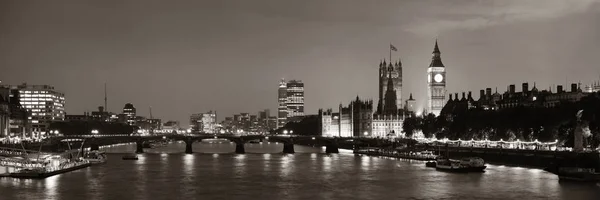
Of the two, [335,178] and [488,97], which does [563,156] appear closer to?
[335,178]

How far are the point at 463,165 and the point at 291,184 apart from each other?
931 inches

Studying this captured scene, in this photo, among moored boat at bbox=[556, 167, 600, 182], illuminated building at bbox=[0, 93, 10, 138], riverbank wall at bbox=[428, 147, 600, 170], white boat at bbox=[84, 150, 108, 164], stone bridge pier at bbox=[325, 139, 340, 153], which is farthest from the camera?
illuminated building at bbox=[0, 93, 10, 138]

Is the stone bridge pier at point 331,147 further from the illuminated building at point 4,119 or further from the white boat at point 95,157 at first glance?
A: the illuminated building at point 4,119

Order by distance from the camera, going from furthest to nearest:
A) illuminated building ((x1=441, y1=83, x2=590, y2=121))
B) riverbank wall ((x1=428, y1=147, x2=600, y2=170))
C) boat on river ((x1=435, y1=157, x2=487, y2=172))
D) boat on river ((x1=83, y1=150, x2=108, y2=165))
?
illuminated building ((x1=441, y1=83, x2=590, y2=121)) → boat on river ((x1=83, y1=150, x2=108, y2=165)) → boat on river ((x1=435, y1=157, x2=487, y2=172)) → riverbank wall ((x1=428, y1=147, x2=600, y2=170))

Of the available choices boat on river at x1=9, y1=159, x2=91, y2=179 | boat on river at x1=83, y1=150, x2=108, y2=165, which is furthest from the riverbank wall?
boat on river at x1=9, y1=159, x2=91, y2=179

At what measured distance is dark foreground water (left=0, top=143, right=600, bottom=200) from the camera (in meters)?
65.8

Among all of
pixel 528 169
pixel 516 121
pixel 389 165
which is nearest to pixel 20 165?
pixel 389 165

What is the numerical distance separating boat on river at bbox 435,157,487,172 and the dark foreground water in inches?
53.4

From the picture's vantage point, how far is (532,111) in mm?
112625

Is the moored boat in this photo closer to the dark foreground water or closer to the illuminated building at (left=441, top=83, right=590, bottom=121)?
the dark foreground water

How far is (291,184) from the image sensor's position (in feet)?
251

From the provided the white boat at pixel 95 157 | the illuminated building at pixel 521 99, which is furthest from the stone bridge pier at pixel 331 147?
the white boat at pixel 95 157

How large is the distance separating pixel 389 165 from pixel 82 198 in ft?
164

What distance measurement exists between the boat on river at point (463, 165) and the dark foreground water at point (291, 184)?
4.45ft
